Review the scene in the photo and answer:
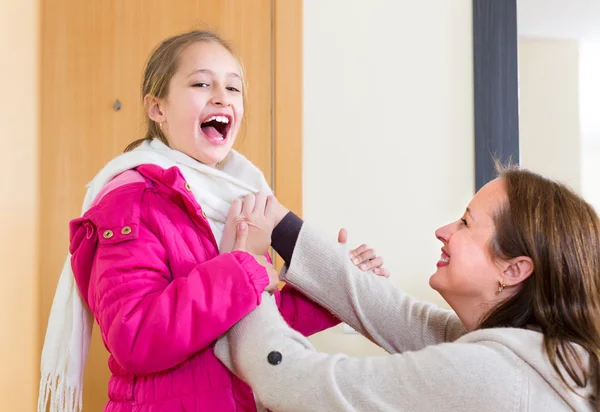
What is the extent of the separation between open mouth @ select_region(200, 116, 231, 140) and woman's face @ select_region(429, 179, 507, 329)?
491 mm

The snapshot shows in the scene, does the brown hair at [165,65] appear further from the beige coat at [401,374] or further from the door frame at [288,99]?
the door frame at [288,99]

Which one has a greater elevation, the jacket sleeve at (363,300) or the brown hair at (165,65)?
the brown hair at (165,65)

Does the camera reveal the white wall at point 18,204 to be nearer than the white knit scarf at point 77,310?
No

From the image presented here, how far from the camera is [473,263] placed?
48.4 inches

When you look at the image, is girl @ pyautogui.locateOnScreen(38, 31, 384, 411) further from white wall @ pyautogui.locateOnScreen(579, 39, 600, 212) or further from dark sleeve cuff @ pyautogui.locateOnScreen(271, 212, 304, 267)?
white wall @ pyautogui.locateOnScreen(579, 39, 600, 212)

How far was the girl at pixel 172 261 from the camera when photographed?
1054 mm

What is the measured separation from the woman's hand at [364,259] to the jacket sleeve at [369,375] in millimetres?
328

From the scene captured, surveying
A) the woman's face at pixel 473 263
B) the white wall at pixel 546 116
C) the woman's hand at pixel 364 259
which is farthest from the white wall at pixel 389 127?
A: the woman's face at pixel 473 263

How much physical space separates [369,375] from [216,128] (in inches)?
24.3

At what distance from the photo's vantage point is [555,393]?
100 cm

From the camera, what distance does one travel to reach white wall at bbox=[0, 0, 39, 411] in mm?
1537

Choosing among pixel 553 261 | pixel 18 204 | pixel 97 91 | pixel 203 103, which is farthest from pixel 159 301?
pixel 97 91

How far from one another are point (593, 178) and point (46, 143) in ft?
6.06

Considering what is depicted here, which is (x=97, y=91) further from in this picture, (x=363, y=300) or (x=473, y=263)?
(x=473, y=263)
